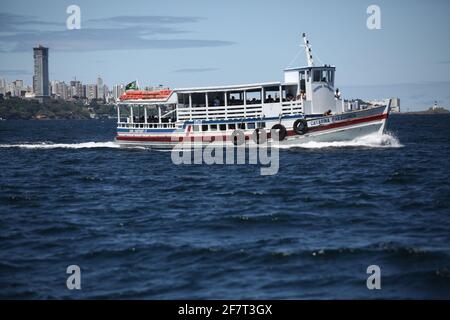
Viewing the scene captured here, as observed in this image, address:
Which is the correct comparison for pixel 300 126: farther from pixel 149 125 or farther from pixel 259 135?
pixel 149 125

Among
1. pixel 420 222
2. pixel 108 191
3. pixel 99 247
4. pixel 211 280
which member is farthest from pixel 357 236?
pixel 108 191


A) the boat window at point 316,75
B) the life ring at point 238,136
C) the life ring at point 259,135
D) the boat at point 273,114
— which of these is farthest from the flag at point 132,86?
the boat window at point 316,75

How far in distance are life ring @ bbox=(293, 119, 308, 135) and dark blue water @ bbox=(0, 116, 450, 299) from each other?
8710mm

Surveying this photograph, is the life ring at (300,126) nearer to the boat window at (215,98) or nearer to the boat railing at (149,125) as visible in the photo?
the boat window at (215,98)

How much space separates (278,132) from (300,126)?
6.00 feet

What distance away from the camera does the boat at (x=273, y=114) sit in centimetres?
5181

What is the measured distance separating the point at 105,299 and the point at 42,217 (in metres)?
12.1

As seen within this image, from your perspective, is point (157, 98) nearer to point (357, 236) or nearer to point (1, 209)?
point (1, 209)

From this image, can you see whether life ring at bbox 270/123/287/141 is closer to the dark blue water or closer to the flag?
the dark blue water

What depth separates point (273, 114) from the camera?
53594 mm

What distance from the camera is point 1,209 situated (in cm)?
3061

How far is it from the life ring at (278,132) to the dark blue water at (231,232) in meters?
9.13

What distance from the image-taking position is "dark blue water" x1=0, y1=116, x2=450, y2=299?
18219 millimetres

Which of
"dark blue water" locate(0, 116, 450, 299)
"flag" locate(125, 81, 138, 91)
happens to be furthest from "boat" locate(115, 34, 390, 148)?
"dark blue water" locate(0, 116, 450, 299)
